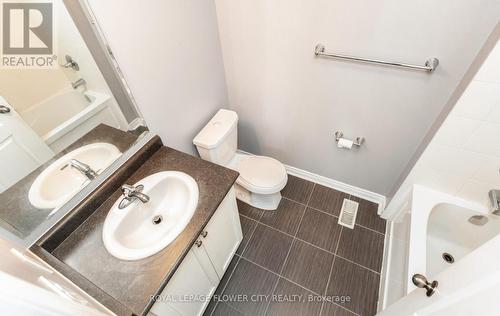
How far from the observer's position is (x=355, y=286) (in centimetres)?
155

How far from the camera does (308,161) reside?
210cm

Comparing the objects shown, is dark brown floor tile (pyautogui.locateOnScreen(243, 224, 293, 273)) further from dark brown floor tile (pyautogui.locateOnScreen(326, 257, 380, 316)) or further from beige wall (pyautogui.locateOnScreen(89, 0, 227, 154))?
beige wall (pyautogui.locateOnScreen(89, 0, 227, 154))

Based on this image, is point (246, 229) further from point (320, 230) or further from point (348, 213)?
point (348, 213)

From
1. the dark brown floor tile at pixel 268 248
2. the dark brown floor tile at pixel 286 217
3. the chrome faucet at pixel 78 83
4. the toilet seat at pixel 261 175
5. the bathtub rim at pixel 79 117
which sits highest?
the chrome faucet at pixel 78 83

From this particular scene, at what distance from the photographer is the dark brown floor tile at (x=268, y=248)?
1.70 m

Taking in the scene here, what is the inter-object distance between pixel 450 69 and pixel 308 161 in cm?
114

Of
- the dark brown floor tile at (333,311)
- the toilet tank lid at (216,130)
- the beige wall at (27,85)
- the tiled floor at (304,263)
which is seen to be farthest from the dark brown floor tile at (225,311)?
the beige wall at (27,85)

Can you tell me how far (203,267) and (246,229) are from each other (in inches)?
26.6

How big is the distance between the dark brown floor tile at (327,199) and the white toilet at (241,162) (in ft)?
1.06

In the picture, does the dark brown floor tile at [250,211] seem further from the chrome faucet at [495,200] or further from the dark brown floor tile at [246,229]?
the chrome faucet at [495,200]

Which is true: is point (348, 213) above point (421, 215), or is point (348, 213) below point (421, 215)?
below

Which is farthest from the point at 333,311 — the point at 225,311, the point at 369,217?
the point at 369,217

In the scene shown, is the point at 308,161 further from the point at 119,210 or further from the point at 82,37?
the point at 82,37

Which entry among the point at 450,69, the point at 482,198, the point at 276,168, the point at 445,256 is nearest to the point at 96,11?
the point at 276,168
